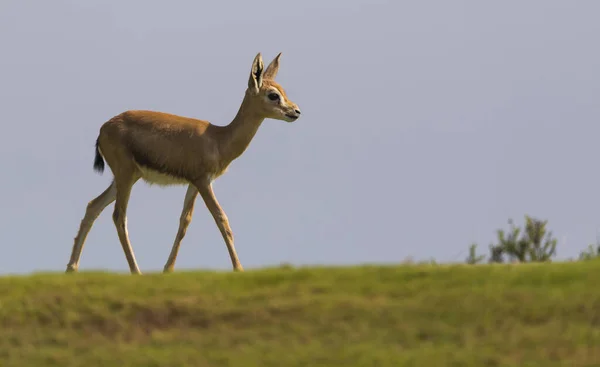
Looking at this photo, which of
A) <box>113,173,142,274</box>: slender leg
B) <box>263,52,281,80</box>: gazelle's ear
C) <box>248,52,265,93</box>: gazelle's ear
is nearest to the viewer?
<box>113,173,142,274</box>: slender leg

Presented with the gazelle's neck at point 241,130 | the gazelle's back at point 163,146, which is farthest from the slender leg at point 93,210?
the gazelle's neck at point 241,130

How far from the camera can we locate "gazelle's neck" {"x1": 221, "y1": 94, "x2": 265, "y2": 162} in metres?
21.8

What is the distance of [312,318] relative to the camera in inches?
569

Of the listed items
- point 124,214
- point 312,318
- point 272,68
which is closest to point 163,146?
point 124,214

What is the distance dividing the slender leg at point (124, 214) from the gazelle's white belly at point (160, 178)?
25 cm

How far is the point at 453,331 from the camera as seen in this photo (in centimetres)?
1405

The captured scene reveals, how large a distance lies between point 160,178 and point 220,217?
148 cm

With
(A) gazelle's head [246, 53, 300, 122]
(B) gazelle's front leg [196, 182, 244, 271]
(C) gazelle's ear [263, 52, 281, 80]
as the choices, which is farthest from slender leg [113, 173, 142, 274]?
(C) gazelle's ear [263, 52, 281, 80]

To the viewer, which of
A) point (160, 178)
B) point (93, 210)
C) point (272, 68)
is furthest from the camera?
point (272, 68)

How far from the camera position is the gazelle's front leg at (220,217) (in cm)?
2041

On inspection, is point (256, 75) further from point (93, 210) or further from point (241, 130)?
point (93, 210)

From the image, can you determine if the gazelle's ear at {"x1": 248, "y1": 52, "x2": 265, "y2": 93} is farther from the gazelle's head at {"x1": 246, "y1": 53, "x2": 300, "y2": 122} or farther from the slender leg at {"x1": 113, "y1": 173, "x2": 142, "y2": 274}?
the slender leg at {"x1": 113, "y1": 173, "x2": 142, "y2": 274}

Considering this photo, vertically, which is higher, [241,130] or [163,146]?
[241,130]

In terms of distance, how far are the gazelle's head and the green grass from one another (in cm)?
561
